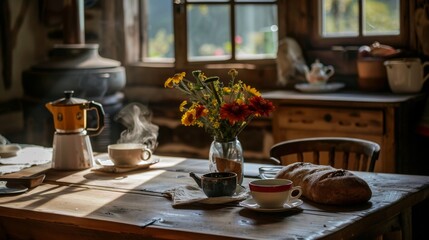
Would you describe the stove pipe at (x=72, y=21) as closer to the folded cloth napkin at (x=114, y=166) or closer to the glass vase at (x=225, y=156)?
the folded cloth napkin at (x=114, y=166)

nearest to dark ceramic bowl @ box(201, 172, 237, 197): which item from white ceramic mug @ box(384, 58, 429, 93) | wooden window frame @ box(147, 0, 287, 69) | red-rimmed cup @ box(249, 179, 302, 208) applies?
red-rimmed cup @ box(249, 179, 302, 208)

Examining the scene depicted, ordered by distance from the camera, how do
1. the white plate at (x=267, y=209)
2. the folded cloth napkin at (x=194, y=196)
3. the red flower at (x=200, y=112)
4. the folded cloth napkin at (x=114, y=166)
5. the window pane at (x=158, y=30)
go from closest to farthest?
the white plate at (x=267, y=209) < the folded cloth napkin at (x=194, y=196) < the red flower at (x=200, y=112) < the folded cloth napkin at (x=114, y=166) < the window pane at (x=158, y=30)

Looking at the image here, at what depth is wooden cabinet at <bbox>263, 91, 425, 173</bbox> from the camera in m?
3.99

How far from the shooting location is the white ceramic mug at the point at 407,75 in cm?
427

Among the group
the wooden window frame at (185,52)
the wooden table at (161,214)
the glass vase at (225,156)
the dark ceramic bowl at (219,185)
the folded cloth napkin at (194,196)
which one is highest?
the wooden window frame at (185,52)

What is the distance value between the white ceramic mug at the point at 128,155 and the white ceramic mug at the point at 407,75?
1.82 metres

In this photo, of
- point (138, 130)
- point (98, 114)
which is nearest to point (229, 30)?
point (138, 130)

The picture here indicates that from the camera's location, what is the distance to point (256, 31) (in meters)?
4.93

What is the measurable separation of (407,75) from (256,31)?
3.53ft

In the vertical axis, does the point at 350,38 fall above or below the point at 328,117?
above

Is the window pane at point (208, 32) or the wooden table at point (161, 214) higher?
the window pane at point (208, 32)

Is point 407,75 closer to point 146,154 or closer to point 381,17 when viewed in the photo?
point 381,17

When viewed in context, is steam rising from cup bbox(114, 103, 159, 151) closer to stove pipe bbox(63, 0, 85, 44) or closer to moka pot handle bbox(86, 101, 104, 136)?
moka pot handle bbox(86, 101, 104, 136)

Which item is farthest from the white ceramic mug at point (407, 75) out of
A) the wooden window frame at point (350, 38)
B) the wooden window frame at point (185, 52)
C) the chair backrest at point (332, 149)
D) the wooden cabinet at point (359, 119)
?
the chair backrest at point (332, 149)
